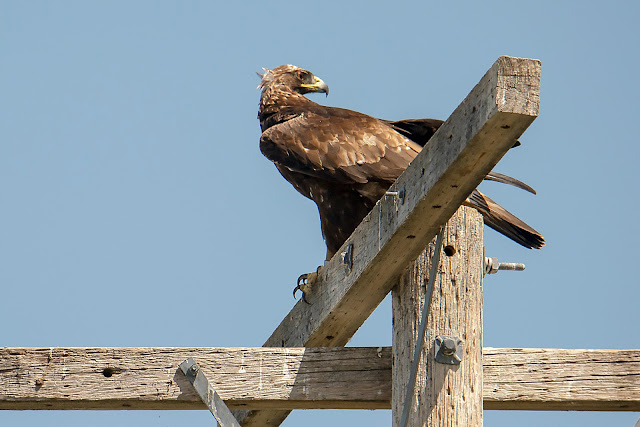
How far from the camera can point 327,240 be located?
5660 millimetres

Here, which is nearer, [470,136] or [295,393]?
[470,136]

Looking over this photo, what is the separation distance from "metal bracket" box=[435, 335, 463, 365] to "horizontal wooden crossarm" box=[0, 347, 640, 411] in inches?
12.3

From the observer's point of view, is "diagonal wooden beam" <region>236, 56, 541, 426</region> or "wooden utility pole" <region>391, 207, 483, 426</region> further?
"wooden utility pole" <region>391, 207, 483, 426</region>

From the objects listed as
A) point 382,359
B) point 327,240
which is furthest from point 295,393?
point 327,240

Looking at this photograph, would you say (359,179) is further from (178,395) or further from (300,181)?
(178,395)

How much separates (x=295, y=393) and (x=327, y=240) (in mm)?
2135

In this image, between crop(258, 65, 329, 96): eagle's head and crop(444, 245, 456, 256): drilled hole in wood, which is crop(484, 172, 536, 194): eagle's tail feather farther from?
crop(258, 65, 329, 96): eagle's head

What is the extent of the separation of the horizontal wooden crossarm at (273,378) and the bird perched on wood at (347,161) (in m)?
1.28

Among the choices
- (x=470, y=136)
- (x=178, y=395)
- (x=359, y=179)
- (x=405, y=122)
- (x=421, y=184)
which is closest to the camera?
(x=470, y=136)

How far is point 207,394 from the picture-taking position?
350 cm

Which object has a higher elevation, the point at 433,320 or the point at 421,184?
the point at 421,184

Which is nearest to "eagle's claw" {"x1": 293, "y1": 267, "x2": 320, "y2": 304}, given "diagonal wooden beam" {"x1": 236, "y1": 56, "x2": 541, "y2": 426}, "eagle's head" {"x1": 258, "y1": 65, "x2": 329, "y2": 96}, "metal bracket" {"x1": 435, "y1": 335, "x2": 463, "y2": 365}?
"diagonal wooden beam" {"x1": 236, "y1": 56, "x2": 541, "y2": 426}

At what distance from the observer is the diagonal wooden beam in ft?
8.26

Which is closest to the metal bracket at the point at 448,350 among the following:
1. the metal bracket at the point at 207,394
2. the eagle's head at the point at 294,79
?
the metal bracket at the point at 207,394
